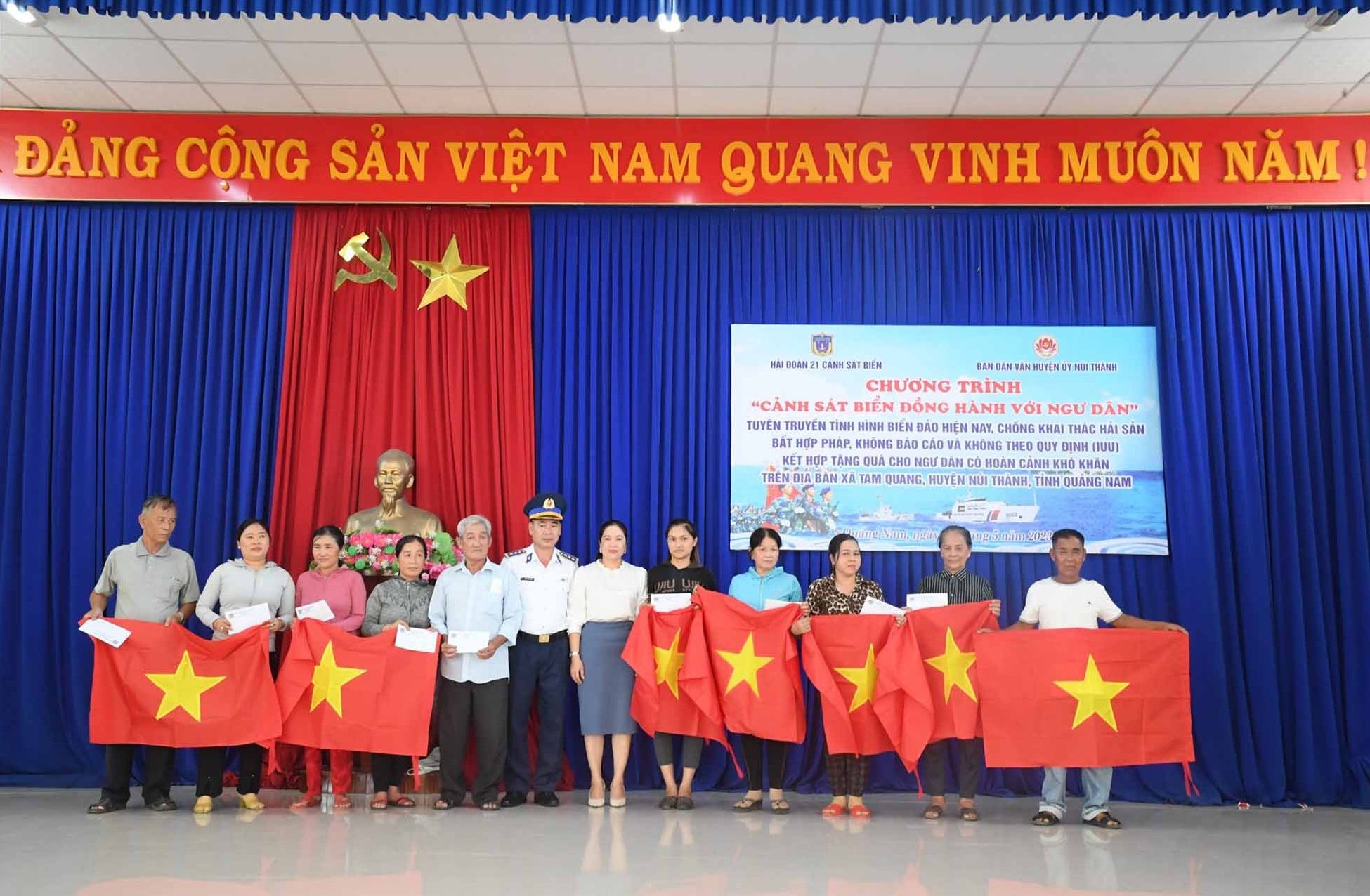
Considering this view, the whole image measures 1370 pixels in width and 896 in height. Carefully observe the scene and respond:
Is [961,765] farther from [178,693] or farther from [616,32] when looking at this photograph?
[616,32]

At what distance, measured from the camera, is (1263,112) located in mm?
6102

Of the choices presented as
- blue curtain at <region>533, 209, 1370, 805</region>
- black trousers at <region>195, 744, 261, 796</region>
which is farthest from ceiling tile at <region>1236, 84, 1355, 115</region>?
black trousers at <region>195, 744, 261, 796</region>

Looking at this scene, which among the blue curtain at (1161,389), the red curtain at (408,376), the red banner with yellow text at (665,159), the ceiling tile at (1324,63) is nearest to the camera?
the ceiling tile at (1324,63)

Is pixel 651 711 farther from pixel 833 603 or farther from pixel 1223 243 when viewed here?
pixel 1223 243

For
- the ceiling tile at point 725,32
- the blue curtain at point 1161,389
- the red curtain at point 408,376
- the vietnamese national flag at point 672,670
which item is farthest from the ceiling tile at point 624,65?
the vietnamese national flag at point 672,670

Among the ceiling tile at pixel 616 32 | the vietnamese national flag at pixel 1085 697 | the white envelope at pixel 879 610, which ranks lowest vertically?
the vietnamese national flag at pixel 1085 697

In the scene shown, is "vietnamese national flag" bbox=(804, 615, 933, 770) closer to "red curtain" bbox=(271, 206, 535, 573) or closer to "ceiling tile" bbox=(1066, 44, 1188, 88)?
"red curtain" bbox=(271, 206, 535, 573)

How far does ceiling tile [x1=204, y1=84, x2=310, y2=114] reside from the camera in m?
5.87

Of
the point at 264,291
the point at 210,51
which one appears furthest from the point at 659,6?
the point at 264,291

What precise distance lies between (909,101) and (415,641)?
3666 millimetres

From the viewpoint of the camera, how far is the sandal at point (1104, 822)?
16.0ft

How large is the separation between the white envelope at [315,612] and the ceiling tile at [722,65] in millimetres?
3029

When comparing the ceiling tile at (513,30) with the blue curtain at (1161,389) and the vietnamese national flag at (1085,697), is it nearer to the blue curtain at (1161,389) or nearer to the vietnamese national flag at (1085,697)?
the blue curtain at (1161,389)

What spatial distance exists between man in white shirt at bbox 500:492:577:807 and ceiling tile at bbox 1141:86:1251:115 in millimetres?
3801
